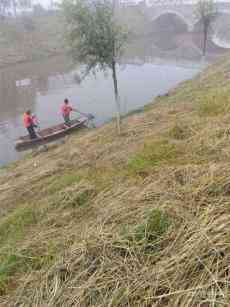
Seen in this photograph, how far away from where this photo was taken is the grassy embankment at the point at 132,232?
3.35m

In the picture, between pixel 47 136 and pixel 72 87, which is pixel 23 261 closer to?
pixel 47 136

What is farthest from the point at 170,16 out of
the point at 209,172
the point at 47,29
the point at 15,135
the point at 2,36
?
the point at 209,172

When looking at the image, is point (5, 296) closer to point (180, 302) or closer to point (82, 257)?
point (82, 257)

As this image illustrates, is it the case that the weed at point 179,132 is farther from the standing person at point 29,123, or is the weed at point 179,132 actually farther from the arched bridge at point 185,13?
the arched bridge at point 185,13

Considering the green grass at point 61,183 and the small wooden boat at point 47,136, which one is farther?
the small wooden boat at point 47,136

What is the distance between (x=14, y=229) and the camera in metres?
6.23

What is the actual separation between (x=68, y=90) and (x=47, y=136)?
11.0m

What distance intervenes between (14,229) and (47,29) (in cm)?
4986

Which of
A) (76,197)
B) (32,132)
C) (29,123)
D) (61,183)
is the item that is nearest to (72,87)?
(32,132)

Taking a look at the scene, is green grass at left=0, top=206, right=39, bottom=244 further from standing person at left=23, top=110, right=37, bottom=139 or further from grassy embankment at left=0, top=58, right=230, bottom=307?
standing person at left=23, top=110, right=37, bottom=139

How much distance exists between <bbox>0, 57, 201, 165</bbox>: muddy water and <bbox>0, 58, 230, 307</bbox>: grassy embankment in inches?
379

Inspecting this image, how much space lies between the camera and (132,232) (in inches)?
165

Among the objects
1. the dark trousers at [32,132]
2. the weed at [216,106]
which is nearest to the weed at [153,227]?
the weed at [216,106]

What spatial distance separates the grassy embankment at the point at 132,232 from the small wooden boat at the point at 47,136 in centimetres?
781
